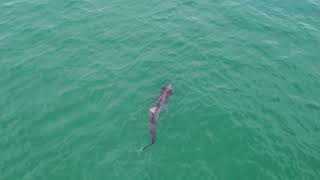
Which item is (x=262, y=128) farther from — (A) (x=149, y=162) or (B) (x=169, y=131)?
(A) (x=149, y=162)

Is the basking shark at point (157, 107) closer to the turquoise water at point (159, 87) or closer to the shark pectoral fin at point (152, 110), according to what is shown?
the shark pectoral fin at point (152, 110)

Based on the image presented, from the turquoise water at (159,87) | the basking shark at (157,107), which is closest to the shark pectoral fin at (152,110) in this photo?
the basking shark at (157,107)

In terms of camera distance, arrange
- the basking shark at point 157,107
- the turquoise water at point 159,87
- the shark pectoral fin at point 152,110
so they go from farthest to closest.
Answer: the shark pectoral fin at point 152,110 < the basking shark at point 157,107 < the turquoise water at point 159,87

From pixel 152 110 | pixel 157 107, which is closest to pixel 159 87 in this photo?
pixel 157 107

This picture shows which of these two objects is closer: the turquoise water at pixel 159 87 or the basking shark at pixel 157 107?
the turquoise water at pixel 159 87

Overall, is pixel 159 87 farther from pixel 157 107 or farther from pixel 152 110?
pixel 152 110

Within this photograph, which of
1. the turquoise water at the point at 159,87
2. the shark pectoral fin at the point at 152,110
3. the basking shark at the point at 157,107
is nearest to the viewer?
the turquoise water at the point at 159,87
